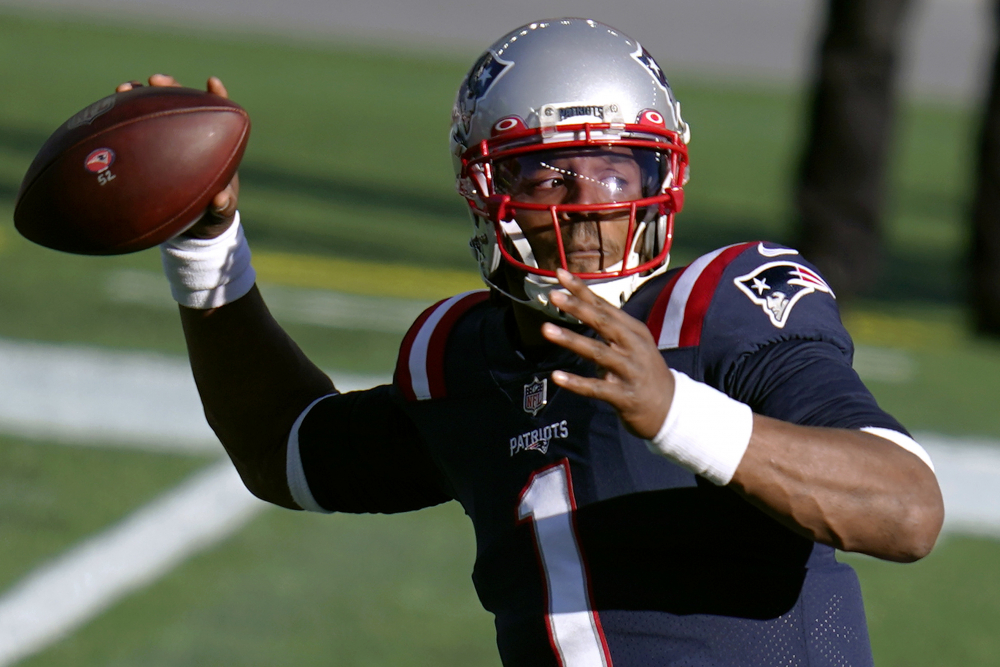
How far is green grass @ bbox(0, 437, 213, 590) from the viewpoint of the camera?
4344 millimetres

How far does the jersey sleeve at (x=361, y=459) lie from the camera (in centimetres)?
234

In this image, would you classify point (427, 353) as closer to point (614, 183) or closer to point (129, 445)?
point (614, 183)

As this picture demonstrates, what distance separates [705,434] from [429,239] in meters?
7.37

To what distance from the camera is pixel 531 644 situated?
6.56 feet

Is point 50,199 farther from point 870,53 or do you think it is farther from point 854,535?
point 870,53

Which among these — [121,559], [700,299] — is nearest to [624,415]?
[700,299]

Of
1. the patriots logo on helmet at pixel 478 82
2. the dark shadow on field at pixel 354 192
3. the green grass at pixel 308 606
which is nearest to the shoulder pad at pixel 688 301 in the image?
the patriots logo on helmet at pixel 478 82

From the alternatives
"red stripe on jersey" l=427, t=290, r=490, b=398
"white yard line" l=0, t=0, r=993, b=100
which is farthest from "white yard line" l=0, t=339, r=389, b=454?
"white yard line" l=0, t=0, r=993, b=100

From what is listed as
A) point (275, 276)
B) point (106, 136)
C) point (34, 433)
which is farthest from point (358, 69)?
point (106, 136)

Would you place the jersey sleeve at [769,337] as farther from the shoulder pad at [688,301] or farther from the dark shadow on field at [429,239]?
the dark shadow on field at [429,239]

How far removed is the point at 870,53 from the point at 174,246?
5.78 m

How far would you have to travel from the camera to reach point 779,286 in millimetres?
1900

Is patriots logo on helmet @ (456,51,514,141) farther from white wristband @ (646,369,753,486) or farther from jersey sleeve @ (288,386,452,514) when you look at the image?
white wristband @ (646,369,753,486)

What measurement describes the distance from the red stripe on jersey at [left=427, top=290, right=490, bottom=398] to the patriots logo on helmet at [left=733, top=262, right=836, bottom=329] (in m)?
0.54
